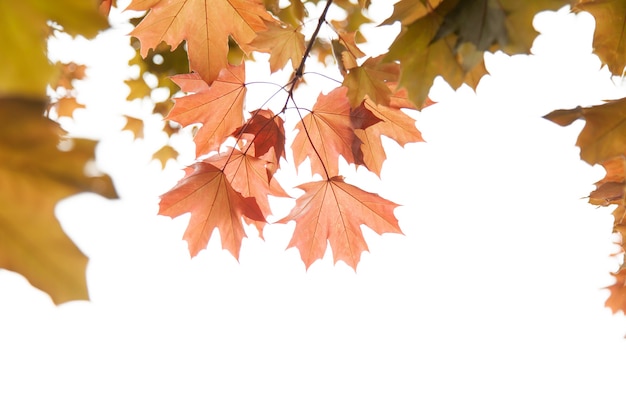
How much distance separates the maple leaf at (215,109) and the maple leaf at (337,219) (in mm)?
243

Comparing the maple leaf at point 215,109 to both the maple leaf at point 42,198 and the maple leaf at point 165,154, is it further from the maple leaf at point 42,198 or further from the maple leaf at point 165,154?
the maple leaf at point 165,154

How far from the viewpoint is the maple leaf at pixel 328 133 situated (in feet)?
3.94

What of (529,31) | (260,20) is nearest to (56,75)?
(529,31)

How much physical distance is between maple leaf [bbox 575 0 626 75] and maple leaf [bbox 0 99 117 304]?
92cm

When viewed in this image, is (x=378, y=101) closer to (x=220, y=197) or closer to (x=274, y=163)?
(x=274, y=163)

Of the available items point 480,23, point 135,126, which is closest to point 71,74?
point 135,126

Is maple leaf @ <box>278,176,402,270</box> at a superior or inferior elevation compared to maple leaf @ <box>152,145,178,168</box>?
inferior

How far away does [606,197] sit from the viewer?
1.08 metres

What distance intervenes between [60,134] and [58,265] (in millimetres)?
140

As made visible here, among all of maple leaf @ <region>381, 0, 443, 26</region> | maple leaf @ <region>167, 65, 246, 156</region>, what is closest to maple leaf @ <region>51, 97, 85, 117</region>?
maple leaf @ <region>167, 65, 246, 156</region>

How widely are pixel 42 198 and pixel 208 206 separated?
0.68m

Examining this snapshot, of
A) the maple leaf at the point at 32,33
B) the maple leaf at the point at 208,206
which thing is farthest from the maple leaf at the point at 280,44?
the maple leaf at the point at 32,33

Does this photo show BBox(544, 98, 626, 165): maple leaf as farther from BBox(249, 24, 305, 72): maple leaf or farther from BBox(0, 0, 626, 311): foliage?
BBox(249, 24, 305, 72): maple leaf

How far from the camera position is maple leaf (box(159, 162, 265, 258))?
119 centimetres
